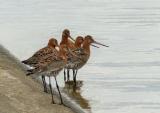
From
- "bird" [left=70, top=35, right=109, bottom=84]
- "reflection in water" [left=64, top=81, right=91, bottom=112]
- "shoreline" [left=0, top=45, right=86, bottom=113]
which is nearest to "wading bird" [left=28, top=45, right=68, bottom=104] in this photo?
"shoreline" [left=0, top=45, right=86, bottom=113]

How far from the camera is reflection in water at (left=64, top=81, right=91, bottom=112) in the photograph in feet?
42.7

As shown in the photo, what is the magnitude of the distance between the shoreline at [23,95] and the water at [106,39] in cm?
87

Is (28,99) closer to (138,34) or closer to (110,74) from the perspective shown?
(110,74)

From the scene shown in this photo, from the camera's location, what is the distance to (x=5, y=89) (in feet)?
38.5

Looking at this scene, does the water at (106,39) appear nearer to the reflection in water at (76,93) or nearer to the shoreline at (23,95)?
the reflection in water at (76,93)

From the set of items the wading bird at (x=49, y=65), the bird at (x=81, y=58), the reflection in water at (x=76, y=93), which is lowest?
the reflection in water at (x=76, y=93)

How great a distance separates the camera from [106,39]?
66.4 feet

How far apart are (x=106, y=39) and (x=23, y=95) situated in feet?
29.1

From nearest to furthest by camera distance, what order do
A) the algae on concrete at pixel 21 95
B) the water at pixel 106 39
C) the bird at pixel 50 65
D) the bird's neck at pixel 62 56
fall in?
the algae on concrete at pixel 21 95
the bird at pixel 50 65
the bird's neck at pixel 62 56
the water at pixel 106 39

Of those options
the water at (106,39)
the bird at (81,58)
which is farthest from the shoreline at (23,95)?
the bird at (81,58)

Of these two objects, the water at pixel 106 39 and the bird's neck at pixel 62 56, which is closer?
the bird's neck at pixel 62 56

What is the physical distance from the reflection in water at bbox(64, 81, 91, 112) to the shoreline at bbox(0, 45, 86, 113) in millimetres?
306

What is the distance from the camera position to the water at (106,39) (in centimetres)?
1356

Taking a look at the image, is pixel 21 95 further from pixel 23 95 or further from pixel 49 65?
pixel 49 65
